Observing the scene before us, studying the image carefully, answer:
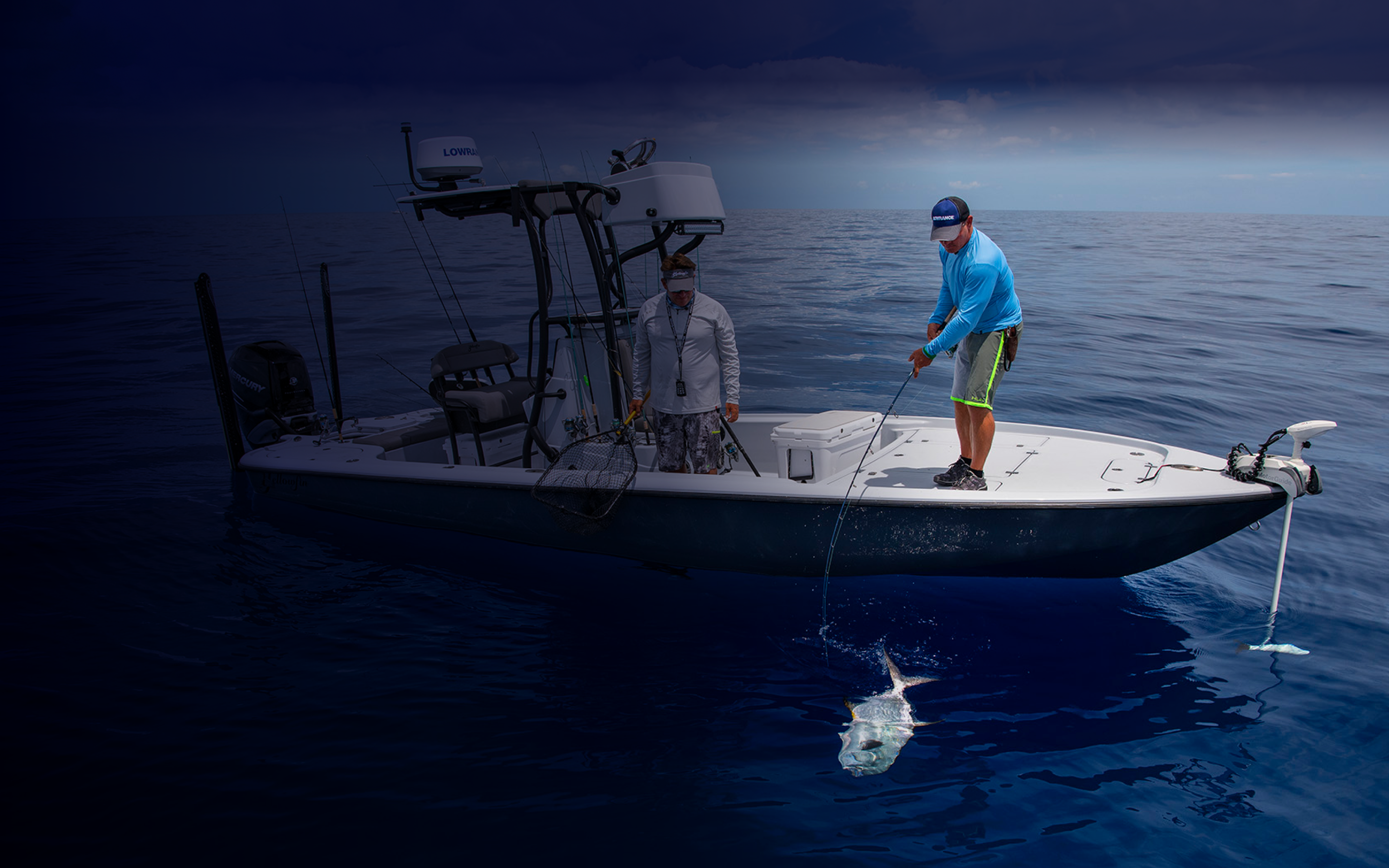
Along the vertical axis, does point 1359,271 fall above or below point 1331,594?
above

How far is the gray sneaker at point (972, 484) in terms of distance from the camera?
367 cm

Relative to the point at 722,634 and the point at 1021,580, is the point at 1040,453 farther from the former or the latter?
the point at 722,634

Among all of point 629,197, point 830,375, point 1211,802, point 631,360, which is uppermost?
point 629,197

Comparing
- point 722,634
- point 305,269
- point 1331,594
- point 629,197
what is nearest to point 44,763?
point 722,634

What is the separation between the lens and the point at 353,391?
951cm

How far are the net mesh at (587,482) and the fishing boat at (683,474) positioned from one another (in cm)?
3

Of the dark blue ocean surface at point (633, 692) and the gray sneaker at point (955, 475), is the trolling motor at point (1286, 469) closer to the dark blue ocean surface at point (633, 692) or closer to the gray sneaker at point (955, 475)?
the dark blue ocean surface at point (633, 692)

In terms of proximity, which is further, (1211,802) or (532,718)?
(532,718)

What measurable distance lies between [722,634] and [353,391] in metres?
7.54

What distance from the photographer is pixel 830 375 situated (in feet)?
31.6

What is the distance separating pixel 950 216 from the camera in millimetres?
3521

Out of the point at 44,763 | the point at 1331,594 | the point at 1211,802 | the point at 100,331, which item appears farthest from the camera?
the point at 100,331

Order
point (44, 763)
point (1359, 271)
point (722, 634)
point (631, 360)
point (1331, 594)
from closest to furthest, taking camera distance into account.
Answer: point (44, 763), point (722, 634), point (1331, 594), point (631, 360), point (1359, 271)


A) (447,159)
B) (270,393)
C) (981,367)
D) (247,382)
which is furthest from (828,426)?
(247,382)
